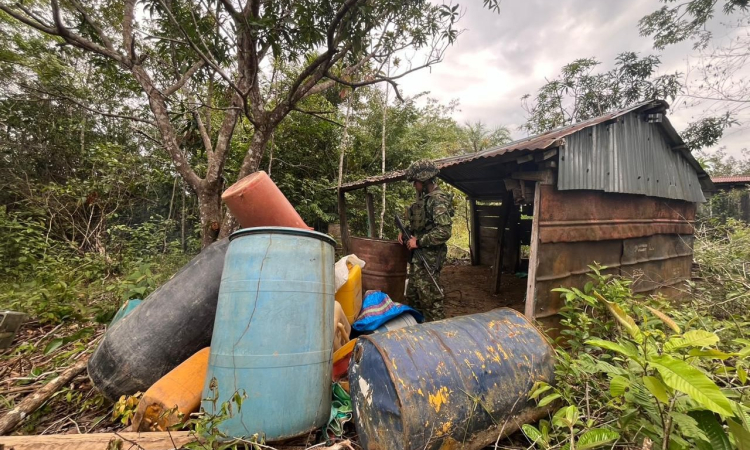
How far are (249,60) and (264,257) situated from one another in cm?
285

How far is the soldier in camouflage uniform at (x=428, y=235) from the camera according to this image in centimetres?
432

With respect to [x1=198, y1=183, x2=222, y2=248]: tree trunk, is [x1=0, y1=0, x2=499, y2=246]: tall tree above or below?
above

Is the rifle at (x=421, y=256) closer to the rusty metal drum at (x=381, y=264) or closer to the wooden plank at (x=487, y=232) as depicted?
the rusty metal drum at (x=381, y=264)

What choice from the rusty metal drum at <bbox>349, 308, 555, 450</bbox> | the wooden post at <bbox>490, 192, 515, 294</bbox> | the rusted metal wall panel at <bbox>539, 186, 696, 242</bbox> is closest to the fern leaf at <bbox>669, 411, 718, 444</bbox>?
Answer: the rusty metal drum at <bbox>349, 308, 555, 450</bbox>

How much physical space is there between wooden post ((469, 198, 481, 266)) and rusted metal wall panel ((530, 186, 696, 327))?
137 inches

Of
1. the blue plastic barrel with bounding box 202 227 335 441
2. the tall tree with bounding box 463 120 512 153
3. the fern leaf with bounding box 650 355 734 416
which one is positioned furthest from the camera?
the tall tree with bounding box 463 120 512 153

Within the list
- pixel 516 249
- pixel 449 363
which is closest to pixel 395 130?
pixel 516 249

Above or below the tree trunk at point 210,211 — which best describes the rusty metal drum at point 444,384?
below

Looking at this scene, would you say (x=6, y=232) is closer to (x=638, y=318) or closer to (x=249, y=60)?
(x=249, y=60)

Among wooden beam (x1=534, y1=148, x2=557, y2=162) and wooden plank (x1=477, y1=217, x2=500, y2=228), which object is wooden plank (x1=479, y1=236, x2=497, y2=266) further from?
wooden beam (x1=534, y1=148, x2=557, y2=162)

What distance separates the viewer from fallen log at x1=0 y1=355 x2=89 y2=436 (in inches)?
84.1

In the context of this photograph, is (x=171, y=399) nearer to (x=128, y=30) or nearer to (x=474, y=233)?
(x=128, y=30)

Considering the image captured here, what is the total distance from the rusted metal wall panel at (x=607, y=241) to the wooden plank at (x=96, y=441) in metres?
3.73

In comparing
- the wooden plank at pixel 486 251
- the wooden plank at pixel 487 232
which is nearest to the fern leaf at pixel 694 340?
the wooden plank at pixel 487 232
